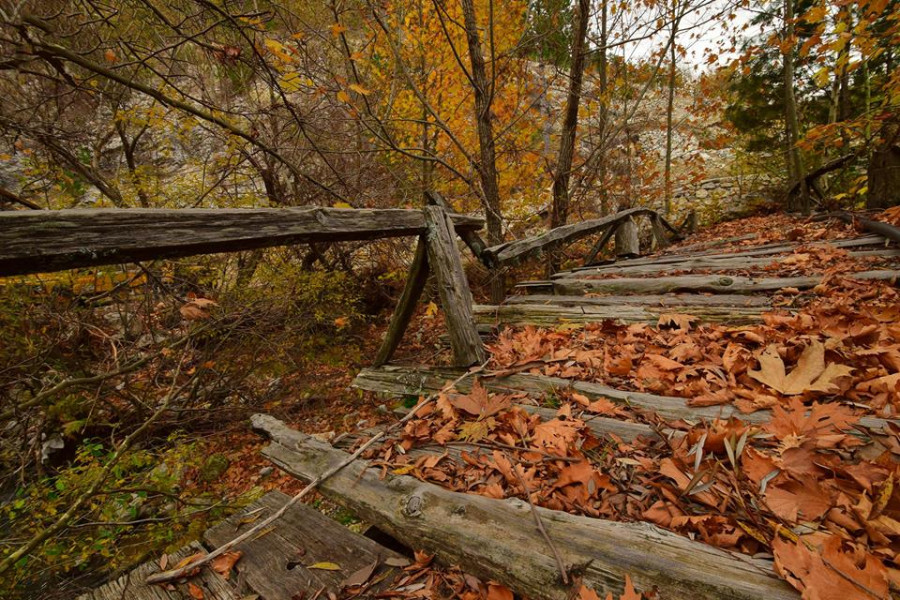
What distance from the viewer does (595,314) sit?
129 inches

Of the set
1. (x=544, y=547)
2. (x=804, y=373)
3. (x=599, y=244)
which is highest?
(x=599, y=244)

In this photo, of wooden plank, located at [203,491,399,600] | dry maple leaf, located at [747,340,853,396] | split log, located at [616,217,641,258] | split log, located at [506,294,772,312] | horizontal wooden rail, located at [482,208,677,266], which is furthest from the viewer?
split log, located at [616,217,641,258]

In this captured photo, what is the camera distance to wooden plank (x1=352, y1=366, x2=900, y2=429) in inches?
66.7

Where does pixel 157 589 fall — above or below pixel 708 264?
below

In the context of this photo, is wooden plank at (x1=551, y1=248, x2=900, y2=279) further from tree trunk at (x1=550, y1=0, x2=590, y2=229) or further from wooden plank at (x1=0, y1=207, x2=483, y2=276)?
wooden plank at (x1=0, y1=207, x2=483, y2=276)

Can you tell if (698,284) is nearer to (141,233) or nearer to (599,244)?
(599,244)

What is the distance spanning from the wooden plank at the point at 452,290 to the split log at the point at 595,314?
2.95ft

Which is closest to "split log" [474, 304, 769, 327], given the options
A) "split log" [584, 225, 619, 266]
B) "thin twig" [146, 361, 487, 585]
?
"thin twig" [146, 361, 487, 585]

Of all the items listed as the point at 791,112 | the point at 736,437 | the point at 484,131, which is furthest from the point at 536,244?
the point at 791,112

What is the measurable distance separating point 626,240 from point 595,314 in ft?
14.7

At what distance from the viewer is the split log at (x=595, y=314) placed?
9.00ft

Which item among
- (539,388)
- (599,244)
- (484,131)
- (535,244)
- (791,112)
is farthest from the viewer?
(791,112)

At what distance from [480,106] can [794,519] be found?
5.82m

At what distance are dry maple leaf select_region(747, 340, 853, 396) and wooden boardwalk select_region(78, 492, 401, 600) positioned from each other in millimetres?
1786
